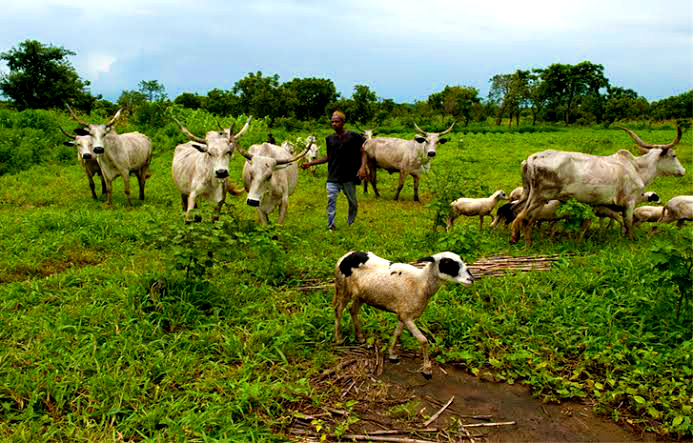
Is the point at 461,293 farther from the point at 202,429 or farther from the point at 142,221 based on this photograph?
the point at 142,221

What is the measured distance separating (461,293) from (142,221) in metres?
5.72

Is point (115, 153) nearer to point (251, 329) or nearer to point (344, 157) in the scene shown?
point (344, 157)

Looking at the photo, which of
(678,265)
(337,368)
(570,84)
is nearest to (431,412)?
(337,368)

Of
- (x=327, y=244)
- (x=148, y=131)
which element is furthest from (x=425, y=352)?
(x=148, y=131)

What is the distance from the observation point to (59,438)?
3.09 m

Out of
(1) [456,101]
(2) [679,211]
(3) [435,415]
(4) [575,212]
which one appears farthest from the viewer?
(1) [456,101]

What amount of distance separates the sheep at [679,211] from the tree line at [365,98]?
24044 mm

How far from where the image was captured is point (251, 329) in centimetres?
456

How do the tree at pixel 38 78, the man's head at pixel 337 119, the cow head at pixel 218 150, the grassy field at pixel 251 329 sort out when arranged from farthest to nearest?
the tree at pixel 38 78
the man's head at pixel 337 119
the cow head at pixel 218 150
the grassy field at pixel 251 329

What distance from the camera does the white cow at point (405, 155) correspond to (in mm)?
12117


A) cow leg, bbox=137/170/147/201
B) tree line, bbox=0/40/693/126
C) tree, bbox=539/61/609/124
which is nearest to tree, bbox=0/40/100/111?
tree line, bbox=0/40/693/126

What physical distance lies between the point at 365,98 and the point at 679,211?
100.0 feet

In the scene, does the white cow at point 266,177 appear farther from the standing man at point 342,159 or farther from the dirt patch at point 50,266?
the dirt patch at point 50,266

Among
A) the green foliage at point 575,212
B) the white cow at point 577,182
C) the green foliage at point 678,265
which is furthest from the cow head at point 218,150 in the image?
the green foliage at point 678,265
